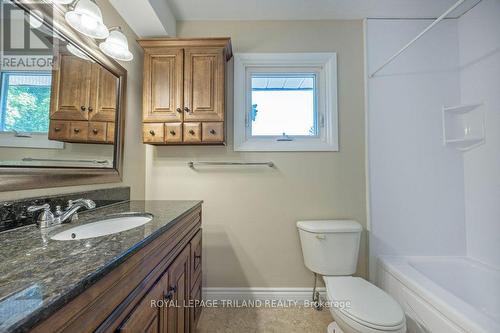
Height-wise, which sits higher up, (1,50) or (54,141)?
(1,50)

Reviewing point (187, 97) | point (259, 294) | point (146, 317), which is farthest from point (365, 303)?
point (187, 97)

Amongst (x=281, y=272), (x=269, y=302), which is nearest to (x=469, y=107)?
(x=281, y=272)

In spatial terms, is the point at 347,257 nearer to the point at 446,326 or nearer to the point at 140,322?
the point at 446,326

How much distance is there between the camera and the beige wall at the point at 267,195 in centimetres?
179

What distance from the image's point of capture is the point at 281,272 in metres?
1.79

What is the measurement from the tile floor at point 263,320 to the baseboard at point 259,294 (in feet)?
0.27

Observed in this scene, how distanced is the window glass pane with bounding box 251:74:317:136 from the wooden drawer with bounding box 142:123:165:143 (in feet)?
2.51

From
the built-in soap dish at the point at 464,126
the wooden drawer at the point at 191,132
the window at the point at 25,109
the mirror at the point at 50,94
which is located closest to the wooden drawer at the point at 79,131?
the mirror at the point at 50,94

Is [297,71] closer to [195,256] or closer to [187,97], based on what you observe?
[187,97]

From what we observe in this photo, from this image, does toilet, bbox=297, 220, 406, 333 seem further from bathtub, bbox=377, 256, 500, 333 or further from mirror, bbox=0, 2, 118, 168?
mirror, bbox=0, 2, 118, 168

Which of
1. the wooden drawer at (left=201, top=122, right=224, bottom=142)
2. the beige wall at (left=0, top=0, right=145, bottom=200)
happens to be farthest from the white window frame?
the beige wall at (left=0, top=0, right=145, bottom=200)

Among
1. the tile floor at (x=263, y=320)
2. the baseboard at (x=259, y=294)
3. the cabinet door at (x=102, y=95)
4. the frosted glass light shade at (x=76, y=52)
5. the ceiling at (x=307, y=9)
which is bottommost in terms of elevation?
the tile floor at (x=263, y=320)

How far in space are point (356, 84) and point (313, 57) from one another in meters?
0.45

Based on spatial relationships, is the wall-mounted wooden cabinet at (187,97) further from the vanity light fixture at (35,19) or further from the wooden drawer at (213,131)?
the vanity light fixture at (35,19)
